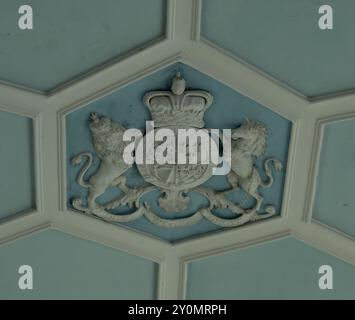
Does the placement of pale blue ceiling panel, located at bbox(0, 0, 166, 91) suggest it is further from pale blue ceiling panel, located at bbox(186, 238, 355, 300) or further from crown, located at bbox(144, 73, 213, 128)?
pale blue ceiling panel, located at bbox(186, 238, 355, 300)

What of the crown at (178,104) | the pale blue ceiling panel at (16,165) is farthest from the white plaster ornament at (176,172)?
the pale blue ceiling panel at (16,165)

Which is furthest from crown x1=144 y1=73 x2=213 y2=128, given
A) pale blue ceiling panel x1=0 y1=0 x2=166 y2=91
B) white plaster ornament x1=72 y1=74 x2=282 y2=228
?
pale blue ceiling panel x1=0 y1=0 x2=166 y2=91

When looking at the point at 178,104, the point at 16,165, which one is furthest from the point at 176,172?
the point at 16,165

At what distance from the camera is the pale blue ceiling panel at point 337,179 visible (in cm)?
762

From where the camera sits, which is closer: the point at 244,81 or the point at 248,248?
the point at 244,81

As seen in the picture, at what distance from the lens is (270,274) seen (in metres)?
8.34

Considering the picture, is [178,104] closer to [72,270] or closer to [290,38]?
[290,38]

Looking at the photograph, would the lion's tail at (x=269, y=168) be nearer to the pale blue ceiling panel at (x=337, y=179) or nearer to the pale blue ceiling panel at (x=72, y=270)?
the pale blue ceiling panel at (x=337, y=179)

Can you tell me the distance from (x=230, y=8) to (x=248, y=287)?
2.34m

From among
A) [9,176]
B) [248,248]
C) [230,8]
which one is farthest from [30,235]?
[230,8]

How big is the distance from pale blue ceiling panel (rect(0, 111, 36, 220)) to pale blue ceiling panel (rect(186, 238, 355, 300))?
4.47 feet

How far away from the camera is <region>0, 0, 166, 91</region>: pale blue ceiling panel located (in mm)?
7008

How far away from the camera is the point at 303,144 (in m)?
7.68

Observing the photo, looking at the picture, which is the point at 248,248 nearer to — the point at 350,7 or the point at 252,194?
the point at 252,194
